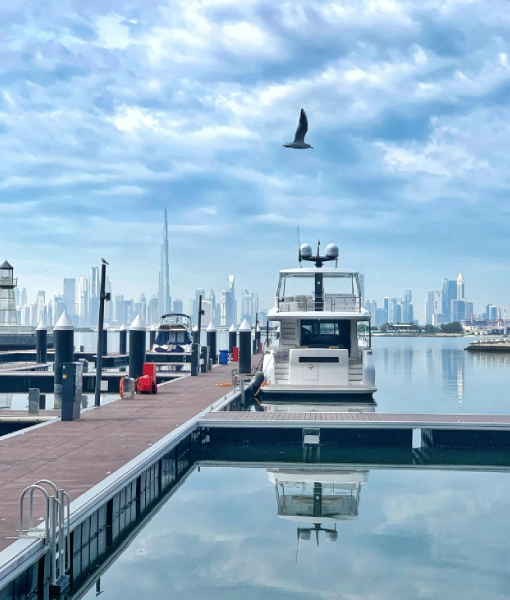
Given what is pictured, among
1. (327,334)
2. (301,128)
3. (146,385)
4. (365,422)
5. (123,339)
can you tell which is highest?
(301,128)

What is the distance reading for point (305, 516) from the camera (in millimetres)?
Result: 13625

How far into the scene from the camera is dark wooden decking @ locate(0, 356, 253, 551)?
35.7 feet

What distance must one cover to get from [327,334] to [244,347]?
5.85 metres

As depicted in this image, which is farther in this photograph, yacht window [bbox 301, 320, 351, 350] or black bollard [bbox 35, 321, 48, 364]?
black bollard [bbox 35, 321, 48, 364]

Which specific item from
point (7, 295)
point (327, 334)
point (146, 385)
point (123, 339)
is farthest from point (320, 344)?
point (7, 295)

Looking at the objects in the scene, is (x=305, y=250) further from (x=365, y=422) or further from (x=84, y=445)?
(x=84, y=445)

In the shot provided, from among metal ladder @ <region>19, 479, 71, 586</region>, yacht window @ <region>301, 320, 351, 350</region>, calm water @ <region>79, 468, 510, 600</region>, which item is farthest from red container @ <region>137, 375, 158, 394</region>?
metal ladder @ <region>19, 479, 71, 586</region>

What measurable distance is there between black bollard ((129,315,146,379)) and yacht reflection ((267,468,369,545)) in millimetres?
11875

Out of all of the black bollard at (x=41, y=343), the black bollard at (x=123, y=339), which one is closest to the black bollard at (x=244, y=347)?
the black bollard at (x=41, y=343)

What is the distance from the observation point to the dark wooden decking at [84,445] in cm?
1088

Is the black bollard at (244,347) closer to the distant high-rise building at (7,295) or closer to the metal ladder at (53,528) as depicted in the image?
the metal ladder at (53,528)

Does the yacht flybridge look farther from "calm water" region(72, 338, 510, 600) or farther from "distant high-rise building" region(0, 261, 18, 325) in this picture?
"distant high-rise building" region(0, 261, 18, 325)

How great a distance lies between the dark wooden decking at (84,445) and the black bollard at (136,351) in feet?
16.1

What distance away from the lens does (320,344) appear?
2927cm
